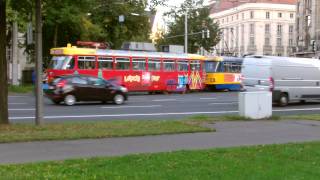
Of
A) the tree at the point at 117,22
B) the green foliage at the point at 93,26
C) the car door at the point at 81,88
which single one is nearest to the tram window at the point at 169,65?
the green foliage at the point at 93,26

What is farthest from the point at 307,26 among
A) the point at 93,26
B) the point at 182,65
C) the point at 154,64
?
the point at 154,64

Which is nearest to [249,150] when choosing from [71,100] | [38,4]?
[38,4]

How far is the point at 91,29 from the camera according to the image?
168ft

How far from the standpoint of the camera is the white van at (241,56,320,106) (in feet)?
90.4

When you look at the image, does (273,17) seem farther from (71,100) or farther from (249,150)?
(249,150)

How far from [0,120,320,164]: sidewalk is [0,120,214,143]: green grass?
43 cm

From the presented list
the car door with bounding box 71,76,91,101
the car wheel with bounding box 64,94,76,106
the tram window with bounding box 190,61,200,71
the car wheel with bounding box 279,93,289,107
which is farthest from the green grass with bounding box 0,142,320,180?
the tram window with bounding box 190,61,200,71

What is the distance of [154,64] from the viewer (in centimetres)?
4222

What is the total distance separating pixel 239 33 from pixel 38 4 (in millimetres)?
144765

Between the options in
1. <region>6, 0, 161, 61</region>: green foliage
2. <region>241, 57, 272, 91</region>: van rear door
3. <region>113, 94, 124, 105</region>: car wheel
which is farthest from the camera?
Answer: <region>6, 0, 161, 61</region>: green foliage

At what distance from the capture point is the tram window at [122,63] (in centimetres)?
3969

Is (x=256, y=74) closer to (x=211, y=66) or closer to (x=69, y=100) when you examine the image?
(x=69, y=100)

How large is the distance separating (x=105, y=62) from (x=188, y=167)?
30675 mm

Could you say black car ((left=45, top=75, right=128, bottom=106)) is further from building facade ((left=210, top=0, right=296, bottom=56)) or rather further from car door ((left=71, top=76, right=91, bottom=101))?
building facade ((left=210, top=0, right=296, bottom=56))
